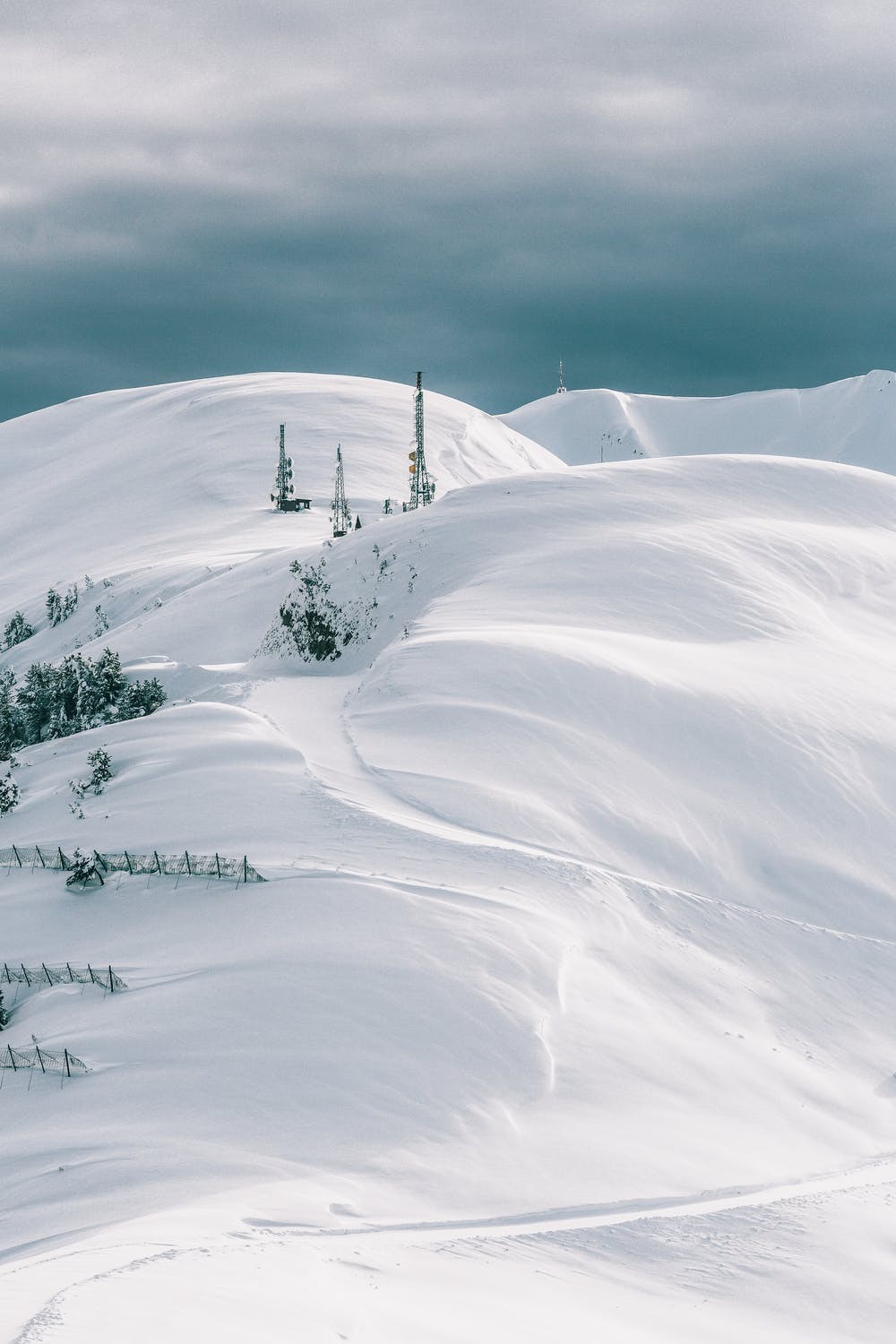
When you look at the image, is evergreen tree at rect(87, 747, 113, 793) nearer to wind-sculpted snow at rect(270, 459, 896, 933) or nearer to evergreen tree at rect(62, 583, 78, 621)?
wind-sculpted snow at rect(270, 459, 896, 933)

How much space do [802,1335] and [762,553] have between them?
32499 mm

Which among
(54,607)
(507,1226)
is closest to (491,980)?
(507,1226)

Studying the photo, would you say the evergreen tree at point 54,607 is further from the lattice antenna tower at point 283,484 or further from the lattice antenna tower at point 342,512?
the lattice antenna tower at point 283,484

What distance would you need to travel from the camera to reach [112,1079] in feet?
61.7

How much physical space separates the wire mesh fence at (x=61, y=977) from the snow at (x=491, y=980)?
12.0 inches

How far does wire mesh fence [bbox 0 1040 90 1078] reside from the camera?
1928cm

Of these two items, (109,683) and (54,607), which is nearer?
(109,683)

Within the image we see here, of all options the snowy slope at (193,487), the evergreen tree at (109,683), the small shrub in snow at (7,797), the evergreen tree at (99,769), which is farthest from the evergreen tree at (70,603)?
the evergreen tree at (99,769)

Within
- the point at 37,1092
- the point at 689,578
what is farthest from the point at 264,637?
the point at 37,1092

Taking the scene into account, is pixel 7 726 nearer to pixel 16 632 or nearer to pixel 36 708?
pixel 36 708

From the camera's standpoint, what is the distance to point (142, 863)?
25.1 meters

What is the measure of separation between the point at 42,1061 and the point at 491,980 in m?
6.86

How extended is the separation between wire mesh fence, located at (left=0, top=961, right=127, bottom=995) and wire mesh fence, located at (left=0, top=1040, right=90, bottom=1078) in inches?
62.3

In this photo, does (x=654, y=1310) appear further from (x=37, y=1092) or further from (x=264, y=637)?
(x=264, y=637)
